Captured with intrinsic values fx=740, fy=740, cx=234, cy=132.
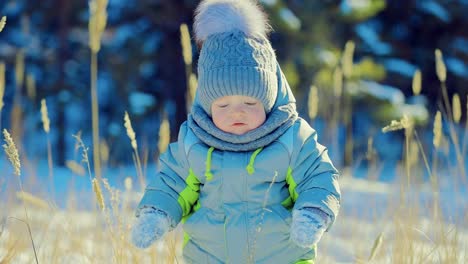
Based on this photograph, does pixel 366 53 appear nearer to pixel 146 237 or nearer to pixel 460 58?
pixel 460 58

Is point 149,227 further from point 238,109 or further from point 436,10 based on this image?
point 436,10

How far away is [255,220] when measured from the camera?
1.66 meters

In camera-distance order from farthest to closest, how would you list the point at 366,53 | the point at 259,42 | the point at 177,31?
the point at 366,53 < the point at 177,31 < the point at 259,42

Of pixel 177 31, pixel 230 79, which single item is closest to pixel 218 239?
pixel 230 79

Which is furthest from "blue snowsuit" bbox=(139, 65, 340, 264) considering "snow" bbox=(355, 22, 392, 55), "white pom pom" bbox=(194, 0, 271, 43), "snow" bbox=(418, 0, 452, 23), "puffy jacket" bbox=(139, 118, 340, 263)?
"snow" bbox=(418, 0, 452, 23)

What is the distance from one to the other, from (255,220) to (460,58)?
24.2ft

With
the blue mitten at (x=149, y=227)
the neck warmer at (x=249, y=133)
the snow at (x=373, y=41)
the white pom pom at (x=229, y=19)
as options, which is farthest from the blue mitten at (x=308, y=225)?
the snow at (x=373, y=41)

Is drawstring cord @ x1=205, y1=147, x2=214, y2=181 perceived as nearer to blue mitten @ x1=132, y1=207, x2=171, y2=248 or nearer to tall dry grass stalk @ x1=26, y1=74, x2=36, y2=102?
blue mitten @ x1=132, y1=207, x2=171, y2=248

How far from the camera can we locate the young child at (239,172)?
5.45 ft

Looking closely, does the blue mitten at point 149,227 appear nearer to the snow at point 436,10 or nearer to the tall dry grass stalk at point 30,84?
the tall dry grass stalk at point 30,84

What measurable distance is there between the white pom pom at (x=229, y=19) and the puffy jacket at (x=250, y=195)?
26 cm

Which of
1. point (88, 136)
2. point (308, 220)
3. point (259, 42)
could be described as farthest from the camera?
point (88, 136)

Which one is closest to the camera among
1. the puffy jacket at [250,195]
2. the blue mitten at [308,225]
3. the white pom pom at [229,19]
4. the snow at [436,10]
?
the blue mitten at [308,225]

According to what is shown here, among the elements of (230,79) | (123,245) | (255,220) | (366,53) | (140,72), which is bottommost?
(123,245)
